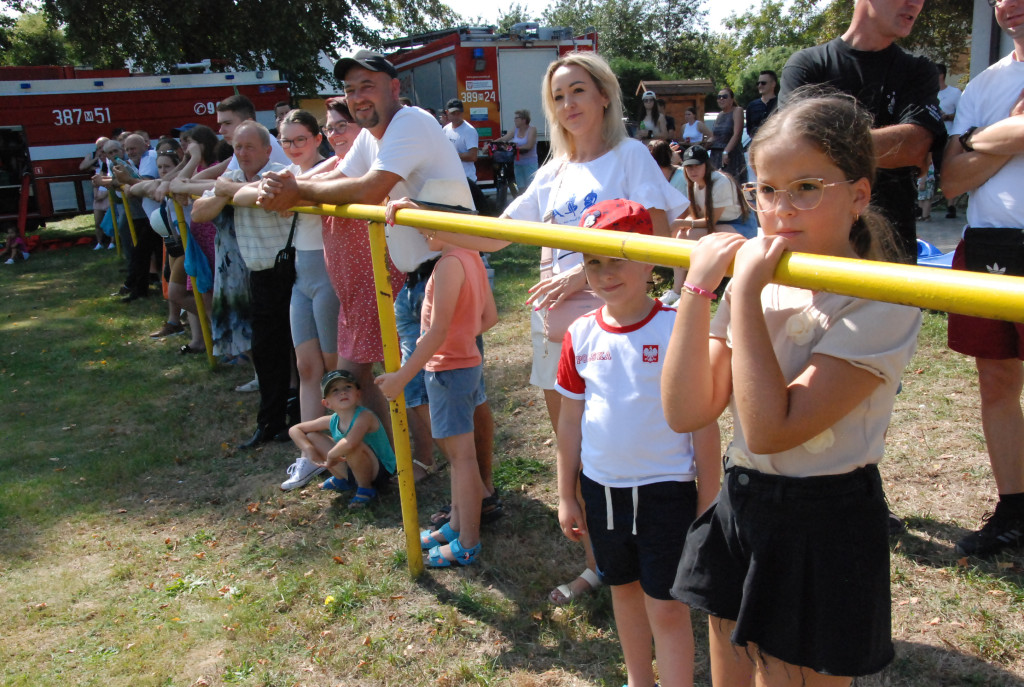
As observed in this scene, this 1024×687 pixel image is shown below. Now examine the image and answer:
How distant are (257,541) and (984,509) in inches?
134

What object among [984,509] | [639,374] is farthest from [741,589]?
[984,509]

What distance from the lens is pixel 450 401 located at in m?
3.57

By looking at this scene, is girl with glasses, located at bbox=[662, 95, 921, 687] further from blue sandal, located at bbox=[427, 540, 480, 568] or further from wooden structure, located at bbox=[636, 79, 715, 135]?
wooden structure, located at bbox=[636, 79, 715, 135]

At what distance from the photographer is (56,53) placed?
41.7 meters

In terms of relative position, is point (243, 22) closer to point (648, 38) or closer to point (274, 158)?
point (274, 158)

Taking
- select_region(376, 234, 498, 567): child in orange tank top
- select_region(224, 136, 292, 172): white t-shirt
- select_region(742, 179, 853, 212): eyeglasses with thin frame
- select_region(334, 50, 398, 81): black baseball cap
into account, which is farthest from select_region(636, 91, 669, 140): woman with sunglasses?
select_region(742, 179, 853, 212): eyeglasses with thin frame

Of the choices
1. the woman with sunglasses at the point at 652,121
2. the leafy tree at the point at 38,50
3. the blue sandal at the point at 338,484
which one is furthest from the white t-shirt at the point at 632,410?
the leafy tree at the point at 38,50

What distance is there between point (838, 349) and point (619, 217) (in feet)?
2.94

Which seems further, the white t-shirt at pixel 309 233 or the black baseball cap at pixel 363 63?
the white t-shirt at pixel 309 233

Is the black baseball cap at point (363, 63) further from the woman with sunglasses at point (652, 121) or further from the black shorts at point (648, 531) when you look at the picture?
the woman with sunglasses at point (652, 121)

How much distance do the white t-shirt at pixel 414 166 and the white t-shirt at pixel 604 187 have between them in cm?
63

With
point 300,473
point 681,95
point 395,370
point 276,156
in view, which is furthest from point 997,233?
point 681,95

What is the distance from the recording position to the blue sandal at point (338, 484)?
14.9 feet

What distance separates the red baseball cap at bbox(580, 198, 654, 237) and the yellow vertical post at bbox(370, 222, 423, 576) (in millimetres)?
1148
